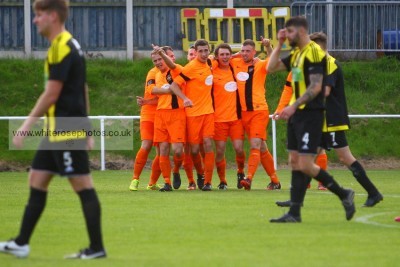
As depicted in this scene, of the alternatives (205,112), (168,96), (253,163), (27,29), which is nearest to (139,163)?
(168,96)

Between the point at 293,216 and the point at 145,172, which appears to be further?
the point at 145,172

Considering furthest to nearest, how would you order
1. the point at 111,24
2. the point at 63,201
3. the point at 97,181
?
the point at 111,24, the point at 97,181, the point at 63,201

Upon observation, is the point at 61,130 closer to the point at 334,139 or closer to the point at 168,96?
the point at 334,139

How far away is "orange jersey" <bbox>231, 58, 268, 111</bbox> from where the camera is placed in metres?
18.5

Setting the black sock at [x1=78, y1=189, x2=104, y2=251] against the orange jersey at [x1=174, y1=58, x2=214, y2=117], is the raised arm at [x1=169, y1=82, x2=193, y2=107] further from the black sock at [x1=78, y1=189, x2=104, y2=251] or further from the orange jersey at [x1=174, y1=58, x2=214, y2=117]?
the black sock at [x1=78, y1=189, x2=104, y2=251]

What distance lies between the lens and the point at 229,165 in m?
25.9

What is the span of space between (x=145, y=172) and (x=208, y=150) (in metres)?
6.25

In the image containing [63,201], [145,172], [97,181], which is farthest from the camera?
[145,172]

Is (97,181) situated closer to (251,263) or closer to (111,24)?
(111,24)

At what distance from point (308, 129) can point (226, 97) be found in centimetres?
644

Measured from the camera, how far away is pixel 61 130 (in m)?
9.67

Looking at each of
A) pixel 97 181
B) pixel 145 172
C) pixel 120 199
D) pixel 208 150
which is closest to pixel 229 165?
pixel 145 172

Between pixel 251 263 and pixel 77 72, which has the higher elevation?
pixel 77 72

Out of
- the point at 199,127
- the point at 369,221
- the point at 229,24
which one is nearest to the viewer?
the point at 369,221
